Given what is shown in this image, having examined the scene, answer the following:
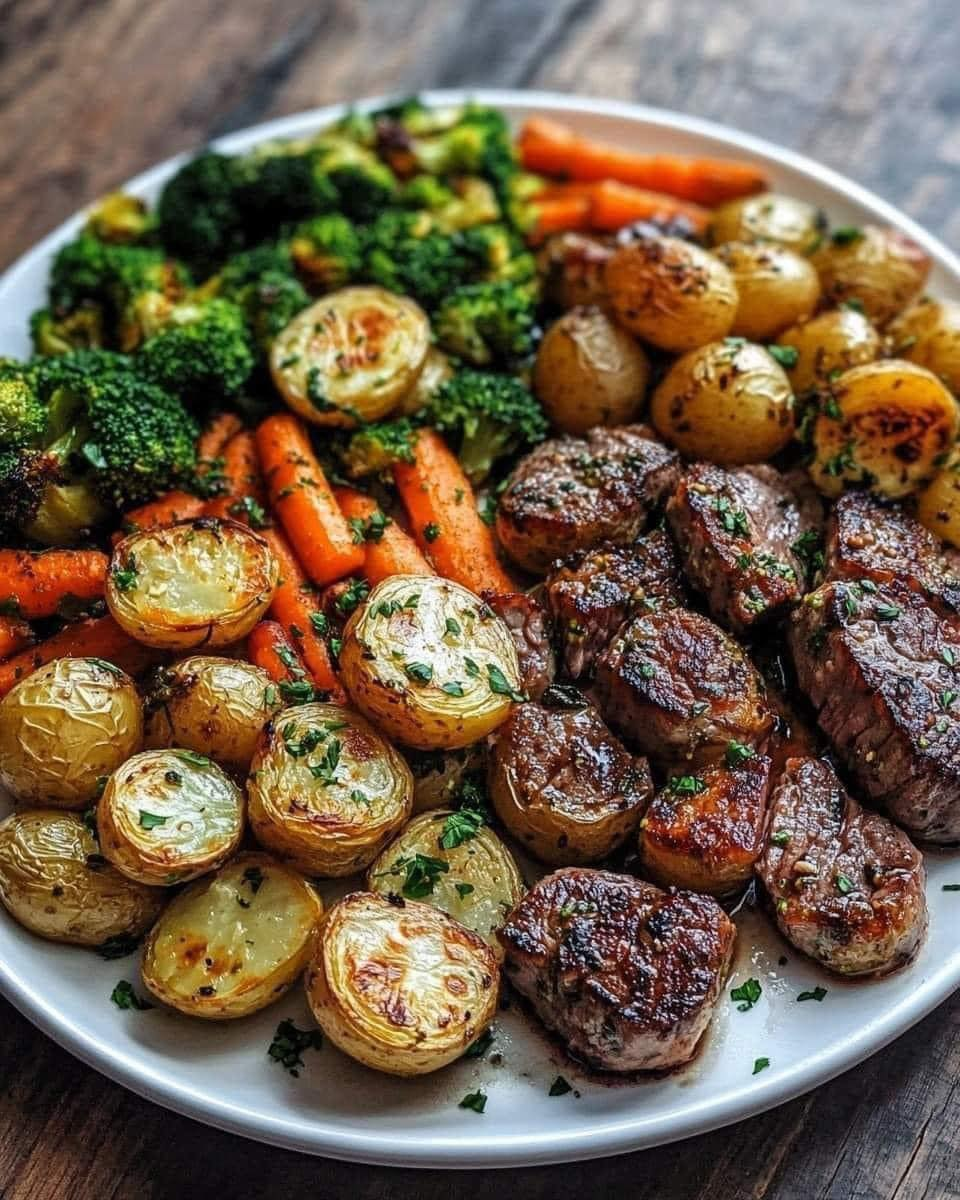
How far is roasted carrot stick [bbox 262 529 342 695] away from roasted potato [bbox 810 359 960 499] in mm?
1687

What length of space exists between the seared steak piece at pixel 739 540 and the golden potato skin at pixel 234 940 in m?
1.46

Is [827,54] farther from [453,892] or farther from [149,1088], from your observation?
[149,1088]

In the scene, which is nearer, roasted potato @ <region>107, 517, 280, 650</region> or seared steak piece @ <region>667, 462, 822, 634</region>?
roasted potato @ <region>107, 517, 280, 650</region>

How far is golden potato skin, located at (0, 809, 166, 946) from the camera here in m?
2.96

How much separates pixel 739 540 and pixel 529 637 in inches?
26.9

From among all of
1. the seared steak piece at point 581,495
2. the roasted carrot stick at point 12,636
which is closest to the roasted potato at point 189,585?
the roasted carrot stick at point 12,636

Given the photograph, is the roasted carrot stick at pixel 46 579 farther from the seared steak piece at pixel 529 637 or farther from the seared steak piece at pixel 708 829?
the seared steak piece at pixel 708 829

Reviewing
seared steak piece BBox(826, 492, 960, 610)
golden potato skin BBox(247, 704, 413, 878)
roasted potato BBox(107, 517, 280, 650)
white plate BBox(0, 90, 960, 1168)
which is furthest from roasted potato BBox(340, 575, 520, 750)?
seared steak piece BBox(826, 492, 960, 610)

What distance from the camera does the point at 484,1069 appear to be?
289cm

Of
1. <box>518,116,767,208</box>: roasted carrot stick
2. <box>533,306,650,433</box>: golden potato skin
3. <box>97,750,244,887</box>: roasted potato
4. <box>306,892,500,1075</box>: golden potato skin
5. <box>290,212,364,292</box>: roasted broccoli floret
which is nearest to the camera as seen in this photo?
<box>306,892,500,1075</box>: golden potato skin

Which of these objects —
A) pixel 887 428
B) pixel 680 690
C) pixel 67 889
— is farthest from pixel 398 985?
pixel 887 428

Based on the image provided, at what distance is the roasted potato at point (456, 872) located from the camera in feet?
9.85

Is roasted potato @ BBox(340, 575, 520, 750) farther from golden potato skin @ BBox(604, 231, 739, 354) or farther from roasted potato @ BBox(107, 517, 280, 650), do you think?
golden potato skin @ BBox(604, 231, 739, 354)

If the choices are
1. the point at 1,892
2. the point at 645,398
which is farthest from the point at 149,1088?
the point at 645,398
